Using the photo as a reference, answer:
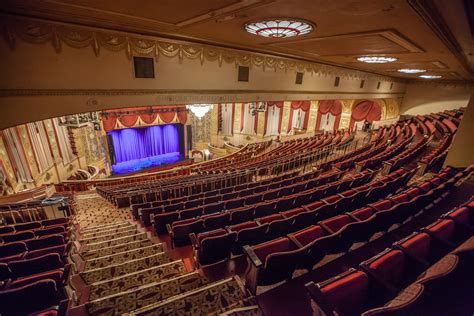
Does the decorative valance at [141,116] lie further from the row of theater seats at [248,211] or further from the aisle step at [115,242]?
the row of theater seats at [248,211]

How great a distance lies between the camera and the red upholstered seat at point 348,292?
1.51m

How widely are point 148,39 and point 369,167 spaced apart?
604 cm

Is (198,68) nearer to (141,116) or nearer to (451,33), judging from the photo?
(451,33)

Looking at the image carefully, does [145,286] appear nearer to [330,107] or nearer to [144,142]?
[144,142]

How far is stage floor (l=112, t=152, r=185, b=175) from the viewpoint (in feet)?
44.5

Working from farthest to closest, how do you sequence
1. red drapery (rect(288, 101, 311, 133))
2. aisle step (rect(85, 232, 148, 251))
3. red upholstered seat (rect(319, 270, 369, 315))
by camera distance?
red drapery (rect(288, 101, 311, 133)) < aisle step (rect(85, 232, 148, 251)) < red upholstered seat (rect(319, 270, 369, 315))

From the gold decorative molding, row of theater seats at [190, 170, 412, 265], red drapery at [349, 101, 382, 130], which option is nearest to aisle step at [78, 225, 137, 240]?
row of theater seats at [190, 170, 412, 265]

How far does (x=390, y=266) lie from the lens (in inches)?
70.3

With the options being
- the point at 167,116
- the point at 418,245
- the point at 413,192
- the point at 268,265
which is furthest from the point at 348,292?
the point at 167,116

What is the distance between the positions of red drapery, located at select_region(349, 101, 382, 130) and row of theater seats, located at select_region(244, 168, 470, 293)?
13549mm

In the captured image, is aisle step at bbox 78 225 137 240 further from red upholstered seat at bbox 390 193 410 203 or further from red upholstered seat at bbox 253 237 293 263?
red upholstered seat at bbox 390 193 410 203

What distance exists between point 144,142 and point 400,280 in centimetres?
1559

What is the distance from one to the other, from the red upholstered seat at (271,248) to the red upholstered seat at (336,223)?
616mm

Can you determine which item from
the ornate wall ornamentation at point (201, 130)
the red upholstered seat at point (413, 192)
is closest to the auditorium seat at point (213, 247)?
the red upholstered seat at point (413, 192)
